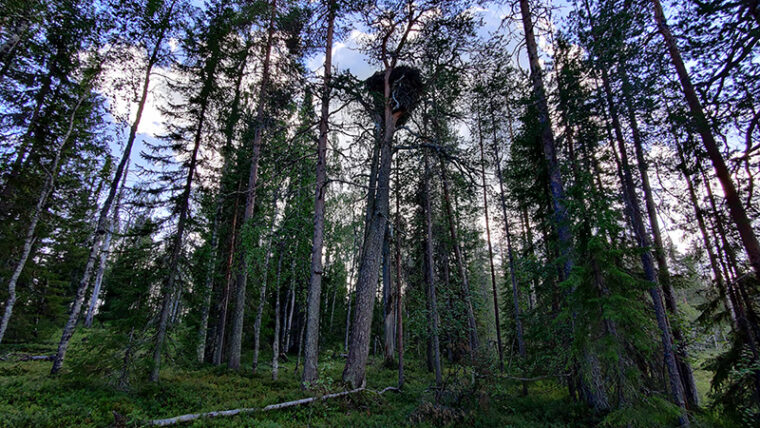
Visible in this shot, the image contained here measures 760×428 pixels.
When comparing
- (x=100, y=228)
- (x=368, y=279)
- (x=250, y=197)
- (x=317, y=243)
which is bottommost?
(x=368, y=279)

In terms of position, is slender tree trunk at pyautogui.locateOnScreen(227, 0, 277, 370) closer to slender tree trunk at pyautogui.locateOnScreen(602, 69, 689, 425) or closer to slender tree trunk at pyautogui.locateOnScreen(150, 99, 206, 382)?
slender tree trunk at pyautogui.locateOnScreen(150, 99, 206, 382)

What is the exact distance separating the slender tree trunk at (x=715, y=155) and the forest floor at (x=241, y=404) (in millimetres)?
4635

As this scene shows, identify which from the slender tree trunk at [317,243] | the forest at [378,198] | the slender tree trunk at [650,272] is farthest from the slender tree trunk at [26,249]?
the slender tree trunk at [650,272]

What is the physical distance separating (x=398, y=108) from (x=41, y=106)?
12803mm

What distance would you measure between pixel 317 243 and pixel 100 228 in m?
6.30

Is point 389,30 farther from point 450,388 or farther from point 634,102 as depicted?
point 450,388

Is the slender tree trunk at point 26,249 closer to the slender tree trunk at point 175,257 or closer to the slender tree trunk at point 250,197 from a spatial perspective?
the slender tree trunk at point 175,257

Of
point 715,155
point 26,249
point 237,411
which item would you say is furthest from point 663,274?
point 26,249

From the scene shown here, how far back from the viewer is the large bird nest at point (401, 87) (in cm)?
901

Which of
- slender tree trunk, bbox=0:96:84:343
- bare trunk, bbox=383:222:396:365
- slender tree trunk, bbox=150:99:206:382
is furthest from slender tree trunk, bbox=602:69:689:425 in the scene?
slender tree trunk, bbox=0:96:84:343

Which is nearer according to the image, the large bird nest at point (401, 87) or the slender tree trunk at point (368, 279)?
the slender tree trunk at point (368, 279)

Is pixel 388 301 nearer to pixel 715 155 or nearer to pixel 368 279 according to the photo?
pixel 368 279

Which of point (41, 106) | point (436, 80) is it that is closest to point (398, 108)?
point (436, 80)

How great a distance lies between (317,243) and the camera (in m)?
7.64
